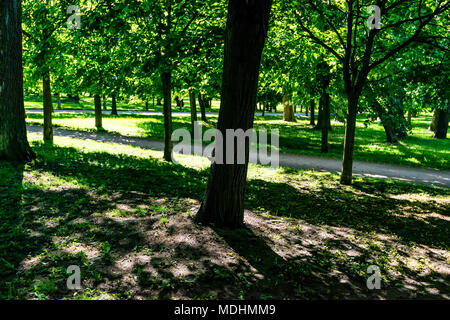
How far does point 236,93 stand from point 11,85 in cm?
656

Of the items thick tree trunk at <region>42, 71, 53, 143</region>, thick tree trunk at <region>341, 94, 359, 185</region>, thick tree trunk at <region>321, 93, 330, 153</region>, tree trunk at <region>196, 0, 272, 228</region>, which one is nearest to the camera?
tree trunk at <region>196, 0, 272, 228</region>

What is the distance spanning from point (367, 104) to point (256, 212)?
8807 mm

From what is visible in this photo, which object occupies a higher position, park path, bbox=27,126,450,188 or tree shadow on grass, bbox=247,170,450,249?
park path, bbox=27,126,450,188

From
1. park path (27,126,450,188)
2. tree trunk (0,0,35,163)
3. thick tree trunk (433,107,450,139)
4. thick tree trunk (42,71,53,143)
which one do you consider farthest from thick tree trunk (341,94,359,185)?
thick tree trunk (433,107,450,139)

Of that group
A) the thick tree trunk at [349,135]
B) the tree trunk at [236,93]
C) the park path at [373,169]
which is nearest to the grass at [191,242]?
the tree trunk at [236,93]

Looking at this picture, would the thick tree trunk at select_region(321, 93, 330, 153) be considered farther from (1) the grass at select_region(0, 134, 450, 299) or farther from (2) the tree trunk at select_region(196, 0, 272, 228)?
(2) the tree trunk at select_region(196, 0, 272, 228)

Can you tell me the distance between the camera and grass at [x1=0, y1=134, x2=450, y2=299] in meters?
3.76

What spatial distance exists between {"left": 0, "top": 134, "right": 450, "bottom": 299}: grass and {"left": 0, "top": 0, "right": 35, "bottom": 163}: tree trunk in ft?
2.28

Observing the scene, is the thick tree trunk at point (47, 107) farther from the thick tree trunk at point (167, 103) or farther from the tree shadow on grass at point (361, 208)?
the tree shadow on grass at point (361, 208)

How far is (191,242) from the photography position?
182 inches

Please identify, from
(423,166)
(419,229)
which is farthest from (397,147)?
(419,229)

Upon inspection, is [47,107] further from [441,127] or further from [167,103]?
[441,127]

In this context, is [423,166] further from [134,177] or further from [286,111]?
[286,111]

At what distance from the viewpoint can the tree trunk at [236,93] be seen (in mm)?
4363
